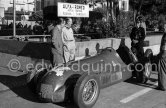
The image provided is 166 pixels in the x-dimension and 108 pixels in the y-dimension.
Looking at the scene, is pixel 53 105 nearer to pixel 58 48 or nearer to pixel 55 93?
pixel 55 93

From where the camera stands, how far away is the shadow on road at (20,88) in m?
6.09

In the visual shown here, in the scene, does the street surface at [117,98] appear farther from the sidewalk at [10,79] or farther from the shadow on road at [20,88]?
the sidewalk at [10,79]

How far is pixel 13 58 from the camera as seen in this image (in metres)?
9.62

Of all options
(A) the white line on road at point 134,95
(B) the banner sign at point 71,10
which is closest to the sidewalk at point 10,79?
(A) the white line on road at point 134,95

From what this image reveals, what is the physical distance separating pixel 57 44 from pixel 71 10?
17.8 feet

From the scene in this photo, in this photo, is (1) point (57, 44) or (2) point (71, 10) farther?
(2) point (71, 10)

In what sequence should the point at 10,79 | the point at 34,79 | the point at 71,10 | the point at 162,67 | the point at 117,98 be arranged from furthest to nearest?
the point at 71,10
the point at 10,79
the point at 162,67
the point at 117,98
the point at 34,79

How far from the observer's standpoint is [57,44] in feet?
22.2

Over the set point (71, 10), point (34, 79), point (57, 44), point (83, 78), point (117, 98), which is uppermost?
point (71, 10)

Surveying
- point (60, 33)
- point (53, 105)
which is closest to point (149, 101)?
point (53, 105)

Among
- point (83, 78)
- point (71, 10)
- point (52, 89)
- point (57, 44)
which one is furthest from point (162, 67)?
point (71, 10)

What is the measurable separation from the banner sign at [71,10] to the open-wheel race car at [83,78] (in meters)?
4.96

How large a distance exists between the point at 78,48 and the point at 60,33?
1.91 metres

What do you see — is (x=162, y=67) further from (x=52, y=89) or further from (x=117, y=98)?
(x=52, y=89)
